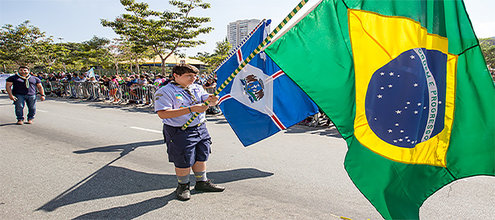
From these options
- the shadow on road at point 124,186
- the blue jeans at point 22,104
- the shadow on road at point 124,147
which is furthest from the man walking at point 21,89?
the shadow on road at point 124,186

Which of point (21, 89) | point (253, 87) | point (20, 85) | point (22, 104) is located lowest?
point (22, 104)

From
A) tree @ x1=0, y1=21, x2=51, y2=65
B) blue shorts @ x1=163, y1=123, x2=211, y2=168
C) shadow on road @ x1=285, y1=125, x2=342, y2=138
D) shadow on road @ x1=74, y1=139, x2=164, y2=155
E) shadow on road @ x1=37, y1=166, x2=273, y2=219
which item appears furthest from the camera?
tree @ x1=0, y1=21, x2=51, y2=65

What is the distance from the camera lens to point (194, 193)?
3863 millimetres

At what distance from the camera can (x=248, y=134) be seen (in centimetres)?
429

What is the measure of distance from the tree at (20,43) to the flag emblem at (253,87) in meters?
42.7

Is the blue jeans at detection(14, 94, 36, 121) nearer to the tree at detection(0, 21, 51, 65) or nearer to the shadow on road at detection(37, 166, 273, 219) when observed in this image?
the shadow on road at detection(37, 166, 273, 219)

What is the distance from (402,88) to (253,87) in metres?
2.34

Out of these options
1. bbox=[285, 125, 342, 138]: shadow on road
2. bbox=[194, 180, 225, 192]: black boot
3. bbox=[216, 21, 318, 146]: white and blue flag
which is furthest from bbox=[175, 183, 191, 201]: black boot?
bbox=[285, 125, 342, 138]: shadow on road

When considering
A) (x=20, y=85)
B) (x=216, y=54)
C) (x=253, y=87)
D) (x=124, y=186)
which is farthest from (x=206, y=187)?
(x=216, y=54)

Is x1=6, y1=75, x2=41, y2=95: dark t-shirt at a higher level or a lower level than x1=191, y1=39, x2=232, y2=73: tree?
lower

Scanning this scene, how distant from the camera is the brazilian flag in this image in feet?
6.81

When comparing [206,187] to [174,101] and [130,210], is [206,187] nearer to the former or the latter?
[130,210]

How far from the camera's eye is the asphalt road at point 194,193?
3.34 metres

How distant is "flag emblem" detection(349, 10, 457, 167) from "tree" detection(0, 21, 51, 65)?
4489 centimetres
